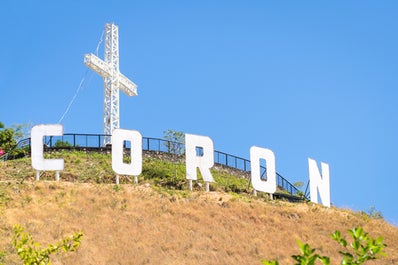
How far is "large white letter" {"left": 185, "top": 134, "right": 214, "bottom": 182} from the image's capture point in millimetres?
50812

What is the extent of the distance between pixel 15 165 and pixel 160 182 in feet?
35.5

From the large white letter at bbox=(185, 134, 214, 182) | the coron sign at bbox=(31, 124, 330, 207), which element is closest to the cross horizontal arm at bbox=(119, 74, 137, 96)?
the coron sign at bbox=(31, 124, 330, 207)

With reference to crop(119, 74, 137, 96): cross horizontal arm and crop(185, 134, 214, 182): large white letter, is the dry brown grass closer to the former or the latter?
crop(185, 134, 214, 182): large white letter

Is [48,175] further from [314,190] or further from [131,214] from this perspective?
[314,190]

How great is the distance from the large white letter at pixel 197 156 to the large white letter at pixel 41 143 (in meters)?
8.48

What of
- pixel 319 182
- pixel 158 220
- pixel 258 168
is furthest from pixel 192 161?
pixel 319 182

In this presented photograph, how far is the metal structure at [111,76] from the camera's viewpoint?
62.8m

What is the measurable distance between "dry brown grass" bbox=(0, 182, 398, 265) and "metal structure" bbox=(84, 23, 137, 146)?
1441 centimetres

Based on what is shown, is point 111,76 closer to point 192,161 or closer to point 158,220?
point 192,161

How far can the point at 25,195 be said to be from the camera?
45781 mm

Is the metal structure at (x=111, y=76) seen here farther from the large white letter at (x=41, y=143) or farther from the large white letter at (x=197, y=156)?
the large white letter at (x=41, y=143)

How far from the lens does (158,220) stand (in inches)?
1748

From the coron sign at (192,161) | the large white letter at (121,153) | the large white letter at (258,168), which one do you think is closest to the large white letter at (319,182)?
the coron sign at (192,161)

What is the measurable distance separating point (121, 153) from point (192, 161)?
198 inches
